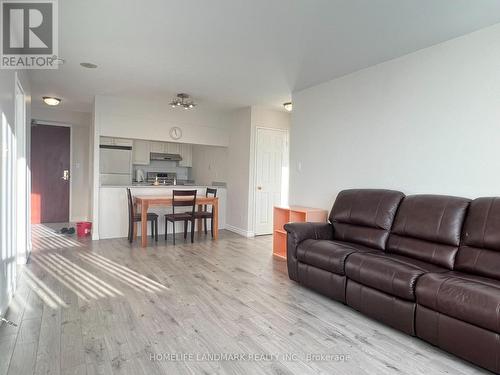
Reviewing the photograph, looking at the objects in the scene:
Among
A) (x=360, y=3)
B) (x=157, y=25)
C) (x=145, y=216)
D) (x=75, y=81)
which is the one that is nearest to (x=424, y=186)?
(x=360, y=3)

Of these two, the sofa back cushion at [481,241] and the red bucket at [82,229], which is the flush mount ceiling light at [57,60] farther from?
the sofa back cushion at [481,241]

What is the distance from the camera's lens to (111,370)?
1.84 meters

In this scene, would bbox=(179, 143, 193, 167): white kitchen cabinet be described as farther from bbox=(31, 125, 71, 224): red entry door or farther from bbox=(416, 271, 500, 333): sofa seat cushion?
bbox=(416, 271, 500, 333): sofa seat cushion

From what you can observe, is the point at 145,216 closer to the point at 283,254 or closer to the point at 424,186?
the point at 283,254

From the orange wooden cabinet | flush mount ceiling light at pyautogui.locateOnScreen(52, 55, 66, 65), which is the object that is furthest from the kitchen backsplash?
the orange wooden cabinet

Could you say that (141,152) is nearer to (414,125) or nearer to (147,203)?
(147,203)

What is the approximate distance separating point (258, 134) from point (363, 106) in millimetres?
2476

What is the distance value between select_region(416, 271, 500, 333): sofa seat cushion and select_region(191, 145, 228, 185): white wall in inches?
197

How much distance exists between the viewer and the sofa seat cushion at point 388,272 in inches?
89.2

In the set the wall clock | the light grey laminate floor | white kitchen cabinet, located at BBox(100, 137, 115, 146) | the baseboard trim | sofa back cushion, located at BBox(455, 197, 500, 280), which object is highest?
the wall clock

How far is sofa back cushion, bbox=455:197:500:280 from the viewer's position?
231 cm

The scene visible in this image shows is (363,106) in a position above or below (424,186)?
above

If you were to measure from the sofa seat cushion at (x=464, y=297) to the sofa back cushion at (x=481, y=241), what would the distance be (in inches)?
4.7

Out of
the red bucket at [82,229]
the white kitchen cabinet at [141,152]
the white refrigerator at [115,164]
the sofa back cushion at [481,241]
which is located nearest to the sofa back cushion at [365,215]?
the sofa back cushion at [481,241]
